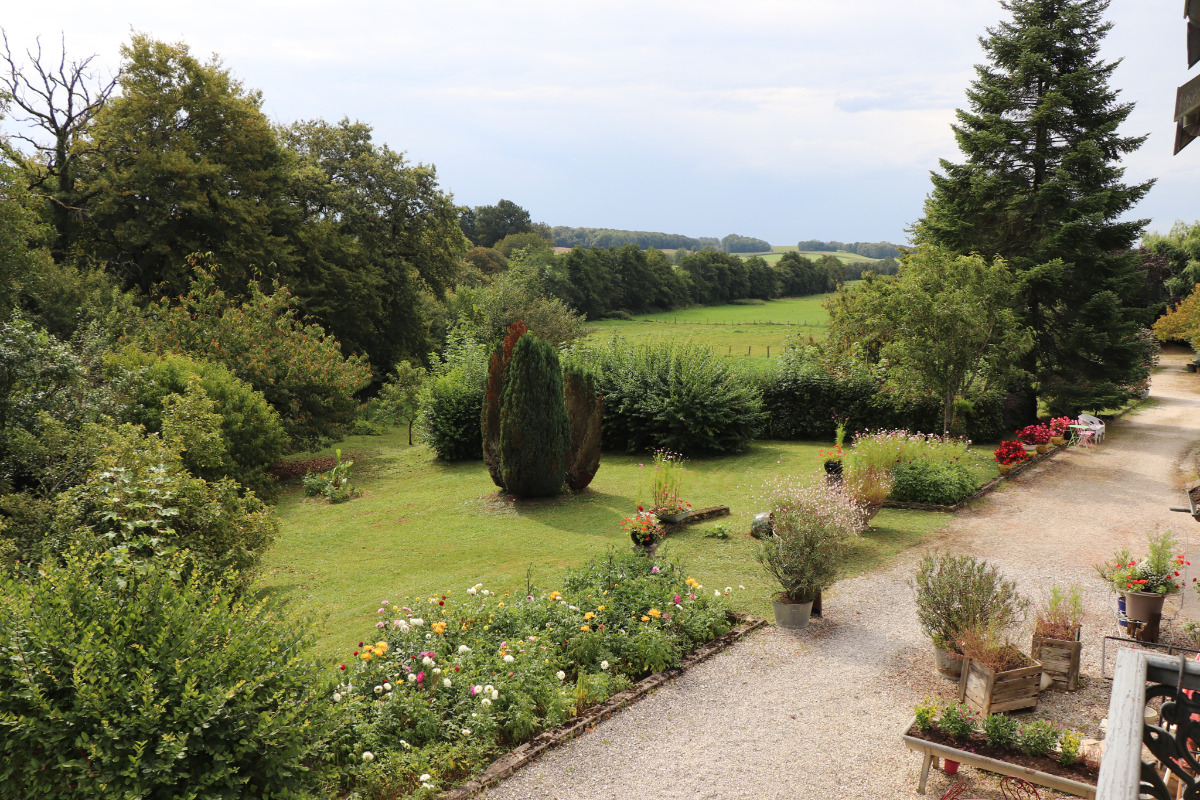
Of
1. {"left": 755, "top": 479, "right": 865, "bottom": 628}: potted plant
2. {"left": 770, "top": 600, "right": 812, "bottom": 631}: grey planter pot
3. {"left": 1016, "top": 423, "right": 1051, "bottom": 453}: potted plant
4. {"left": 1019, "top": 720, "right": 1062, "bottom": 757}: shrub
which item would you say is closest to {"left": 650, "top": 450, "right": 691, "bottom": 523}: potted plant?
{"left": 755, "top": 479, "right": 865, "bottom": 628}: potted plant

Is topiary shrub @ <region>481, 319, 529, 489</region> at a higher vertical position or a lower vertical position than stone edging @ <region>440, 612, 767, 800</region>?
higher

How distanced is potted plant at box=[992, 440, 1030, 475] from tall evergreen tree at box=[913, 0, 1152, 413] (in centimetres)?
624

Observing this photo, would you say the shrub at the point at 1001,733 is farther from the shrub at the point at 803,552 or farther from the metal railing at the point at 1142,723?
the shrub at the point at 803,552

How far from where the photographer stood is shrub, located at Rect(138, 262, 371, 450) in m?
15.6

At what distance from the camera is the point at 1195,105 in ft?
8.43

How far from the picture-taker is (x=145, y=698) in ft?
11.8

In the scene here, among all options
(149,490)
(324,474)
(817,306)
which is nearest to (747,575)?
(149,490)

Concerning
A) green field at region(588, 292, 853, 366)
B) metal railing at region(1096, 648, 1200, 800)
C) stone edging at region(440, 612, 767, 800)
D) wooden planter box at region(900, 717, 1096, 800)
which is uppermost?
Answer: green field at region(588, 292, 853, 366)

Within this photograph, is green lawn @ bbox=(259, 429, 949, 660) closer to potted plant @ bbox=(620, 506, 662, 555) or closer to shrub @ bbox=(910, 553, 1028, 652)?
potted plant @ bbox=(620, 506, 662, 555)

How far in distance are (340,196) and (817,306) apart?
5742cm

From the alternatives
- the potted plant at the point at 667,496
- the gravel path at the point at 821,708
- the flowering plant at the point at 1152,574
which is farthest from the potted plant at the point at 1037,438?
the flowering plant at the point at 1152,574

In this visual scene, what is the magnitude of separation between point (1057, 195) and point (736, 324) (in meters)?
39.0

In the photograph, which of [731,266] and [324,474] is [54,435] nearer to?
[324,474]

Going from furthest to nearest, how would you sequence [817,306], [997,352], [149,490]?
1. [817,306]
2. [997,352]
3. [149,490]
